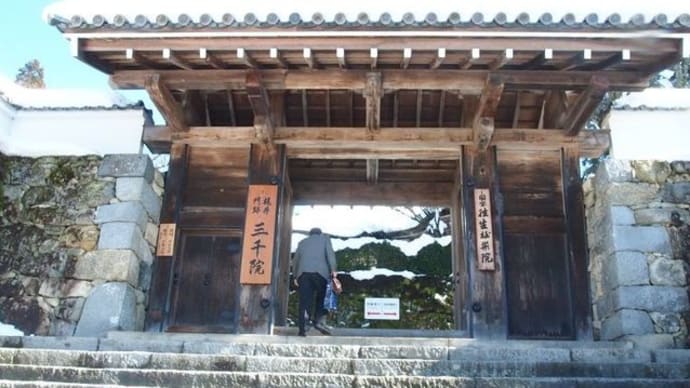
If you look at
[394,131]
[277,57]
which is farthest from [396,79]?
[277,57]

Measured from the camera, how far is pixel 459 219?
8391 mm

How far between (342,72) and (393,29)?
0.92 meters

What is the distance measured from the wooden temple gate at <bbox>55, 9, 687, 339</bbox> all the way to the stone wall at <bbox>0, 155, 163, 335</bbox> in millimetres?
333

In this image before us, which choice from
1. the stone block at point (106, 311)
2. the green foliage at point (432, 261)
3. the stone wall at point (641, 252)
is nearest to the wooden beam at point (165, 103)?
the stone block at point (106, 311)

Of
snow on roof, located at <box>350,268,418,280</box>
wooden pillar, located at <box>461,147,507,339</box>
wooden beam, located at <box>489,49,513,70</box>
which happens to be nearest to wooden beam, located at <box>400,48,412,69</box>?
wooden beam, located at <box>489,49,513,70</box>

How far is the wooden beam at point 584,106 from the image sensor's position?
6.58 meters

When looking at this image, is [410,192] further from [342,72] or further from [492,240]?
[342,72]

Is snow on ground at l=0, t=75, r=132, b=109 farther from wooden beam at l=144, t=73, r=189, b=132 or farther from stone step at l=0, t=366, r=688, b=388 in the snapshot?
stone step at l=0, t=366, r=688, b=388

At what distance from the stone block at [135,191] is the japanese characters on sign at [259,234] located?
1.18m

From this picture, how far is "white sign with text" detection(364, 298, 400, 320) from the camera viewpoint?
1048cm

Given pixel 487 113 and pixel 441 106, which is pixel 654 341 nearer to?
pixel 487 113

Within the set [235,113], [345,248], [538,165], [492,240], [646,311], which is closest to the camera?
[646,311]

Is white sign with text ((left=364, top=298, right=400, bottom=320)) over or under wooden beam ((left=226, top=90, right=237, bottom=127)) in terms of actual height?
under

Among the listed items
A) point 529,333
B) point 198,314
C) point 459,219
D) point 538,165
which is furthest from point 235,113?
point 529,333
